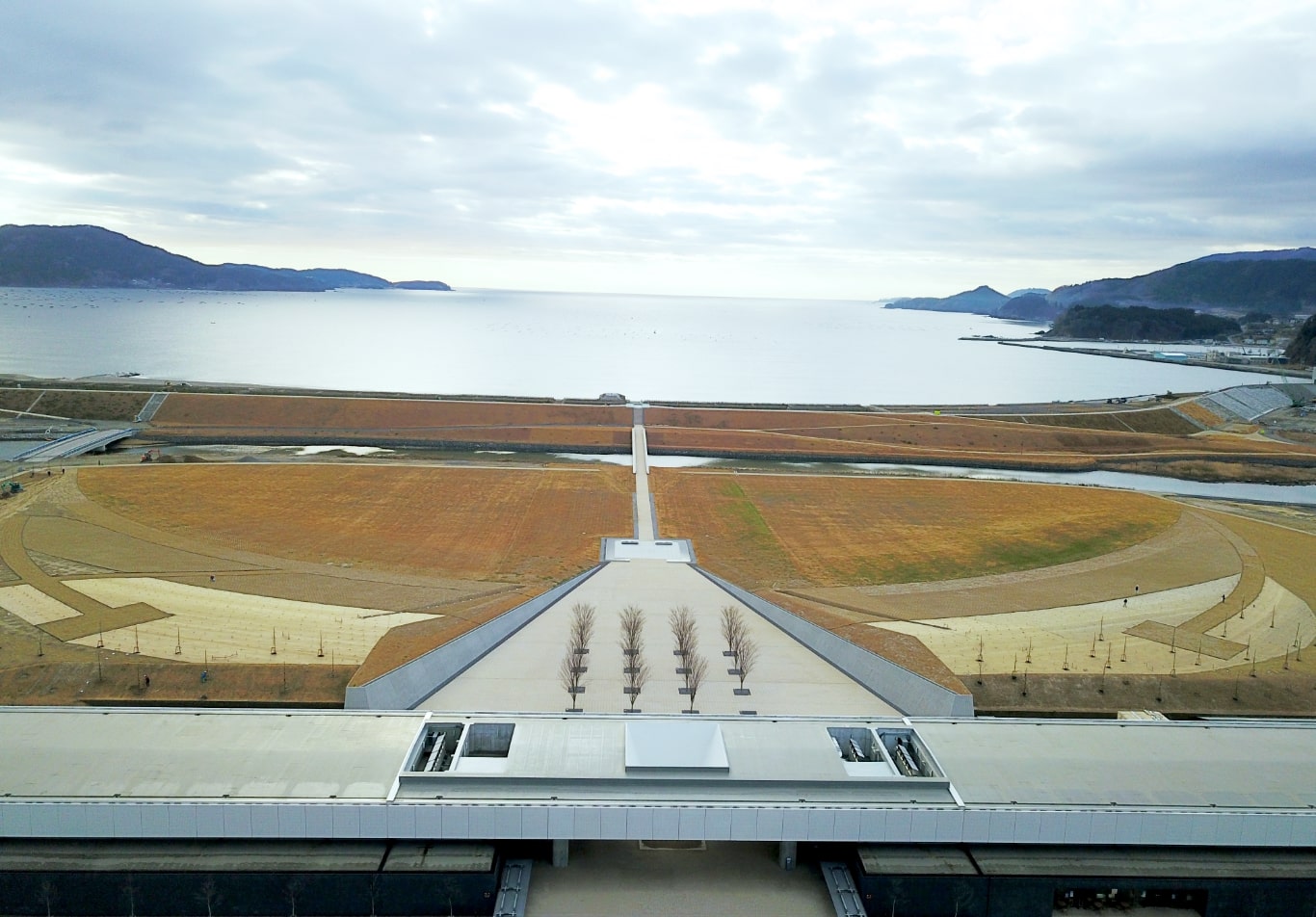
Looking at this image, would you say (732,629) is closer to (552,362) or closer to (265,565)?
(265,565)

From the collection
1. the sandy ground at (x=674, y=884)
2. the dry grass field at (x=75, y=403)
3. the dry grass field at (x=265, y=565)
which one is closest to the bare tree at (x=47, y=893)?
the dry grass field at (x=265, y=565)

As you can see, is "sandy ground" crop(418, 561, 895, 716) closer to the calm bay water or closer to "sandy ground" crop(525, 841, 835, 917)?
"sandy ground" crop(525, 841, 835, 917)

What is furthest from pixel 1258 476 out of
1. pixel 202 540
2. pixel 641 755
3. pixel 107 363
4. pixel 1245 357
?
pixel 107 363

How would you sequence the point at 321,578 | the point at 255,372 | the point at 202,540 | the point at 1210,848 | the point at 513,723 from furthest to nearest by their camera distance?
the point at 255,372 < the point at 202,540 < the point at 321,578 < the point at 513,723 < the point at 1210,848

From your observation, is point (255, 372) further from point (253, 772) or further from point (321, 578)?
point (253, 772)

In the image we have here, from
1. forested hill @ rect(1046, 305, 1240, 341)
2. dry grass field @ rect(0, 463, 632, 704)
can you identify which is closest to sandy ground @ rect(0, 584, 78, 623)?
dry grass field @ rect(0, 463, 632, 704)

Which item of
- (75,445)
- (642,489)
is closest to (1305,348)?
(642,489)
